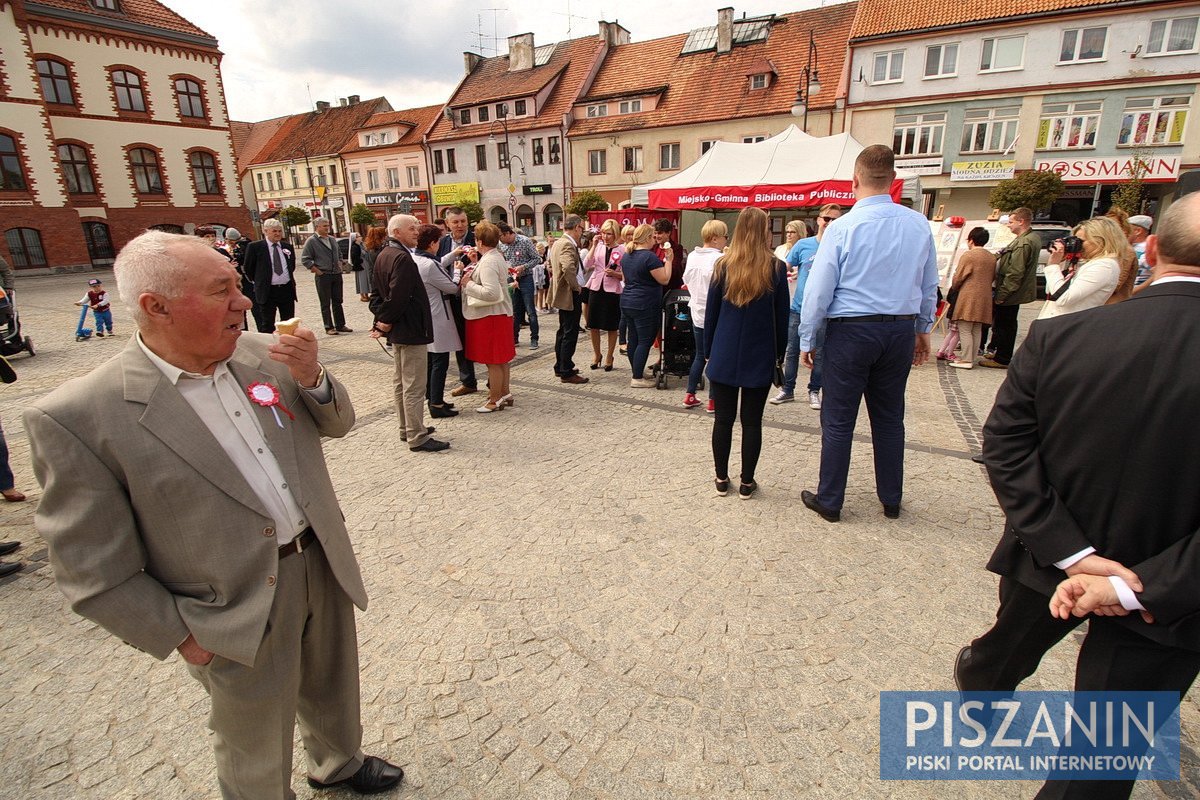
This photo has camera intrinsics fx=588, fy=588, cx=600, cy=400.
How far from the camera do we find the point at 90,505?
4.45 feet

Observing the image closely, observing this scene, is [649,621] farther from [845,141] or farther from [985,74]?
[985,74]

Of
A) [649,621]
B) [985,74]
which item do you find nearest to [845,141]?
[649,621]

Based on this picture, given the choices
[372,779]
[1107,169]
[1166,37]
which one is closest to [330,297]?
[372,779]

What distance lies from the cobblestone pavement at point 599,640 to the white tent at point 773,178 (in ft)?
19.8

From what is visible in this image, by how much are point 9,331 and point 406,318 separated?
7366 millimetres

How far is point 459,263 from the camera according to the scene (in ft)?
21.8

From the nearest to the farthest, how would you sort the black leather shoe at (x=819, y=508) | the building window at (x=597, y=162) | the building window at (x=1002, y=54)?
1. the black leather shoe at (x=819, y=508)
2. the building window at (x=1002, y=54)
3. the building window at (x=597, y=162)

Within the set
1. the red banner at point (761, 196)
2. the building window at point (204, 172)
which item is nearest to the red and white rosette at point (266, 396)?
the red banner at point (761, 196)

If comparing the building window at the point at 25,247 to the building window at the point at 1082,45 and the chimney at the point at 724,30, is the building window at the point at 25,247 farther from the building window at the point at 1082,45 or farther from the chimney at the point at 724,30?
the building window at the point at 1082,45

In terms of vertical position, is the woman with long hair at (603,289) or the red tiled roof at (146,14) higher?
the red tiled roof at (146,14)

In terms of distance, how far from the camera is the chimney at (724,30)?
1198 inches

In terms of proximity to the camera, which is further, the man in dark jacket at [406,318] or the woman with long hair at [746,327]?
the man in dark jacket at [406,318]

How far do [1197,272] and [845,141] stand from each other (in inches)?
418

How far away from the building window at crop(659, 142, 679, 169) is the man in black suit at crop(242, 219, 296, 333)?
25.6 metres
